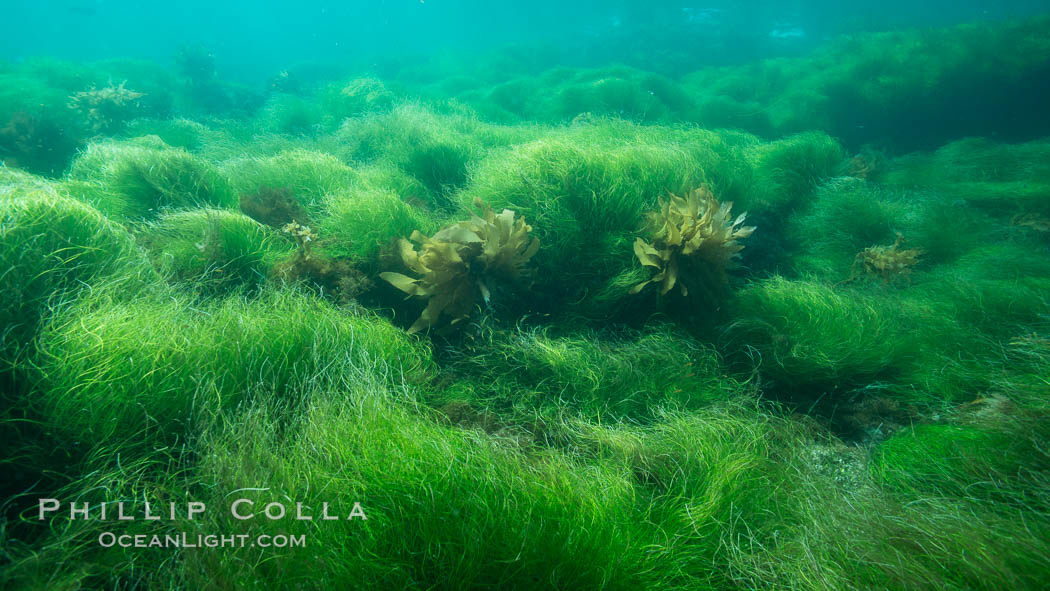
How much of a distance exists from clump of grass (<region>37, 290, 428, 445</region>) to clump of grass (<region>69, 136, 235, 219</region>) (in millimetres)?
2129

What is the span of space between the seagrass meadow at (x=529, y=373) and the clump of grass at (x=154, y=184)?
29 mm

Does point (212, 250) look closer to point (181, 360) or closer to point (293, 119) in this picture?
point (181, 360)

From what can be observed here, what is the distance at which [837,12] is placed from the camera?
98.3ft

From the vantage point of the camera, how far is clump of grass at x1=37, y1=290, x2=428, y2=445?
1.64 metres

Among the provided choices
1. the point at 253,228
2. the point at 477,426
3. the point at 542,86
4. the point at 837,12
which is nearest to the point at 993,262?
the point at 477,426

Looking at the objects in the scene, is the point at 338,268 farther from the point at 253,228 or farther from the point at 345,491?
the point at 345,491

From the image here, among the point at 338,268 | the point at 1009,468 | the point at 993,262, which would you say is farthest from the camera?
the point at 993,262

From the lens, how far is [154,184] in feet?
12.7

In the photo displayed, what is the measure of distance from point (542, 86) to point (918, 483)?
1133cm

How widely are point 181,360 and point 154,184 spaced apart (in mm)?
3071

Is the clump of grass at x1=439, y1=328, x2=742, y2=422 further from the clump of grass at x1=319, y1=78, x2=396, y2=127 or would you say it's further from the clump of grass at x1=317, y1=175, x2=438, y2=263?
the clump of grass at x1=319, y1=78, x2=396, y2=127

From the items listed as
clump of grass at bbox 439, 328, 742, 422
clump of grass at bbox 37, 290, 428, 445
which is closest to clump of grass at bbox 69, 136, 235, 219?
clump of grass at bbox 37, 290, 428, 445

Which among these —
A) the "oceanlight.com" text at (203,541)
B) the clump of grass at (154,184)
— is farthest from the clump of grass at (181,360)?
the clump of grass at (154,184)

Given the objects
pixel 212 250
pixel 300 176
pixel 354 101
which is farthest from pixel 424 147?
pixel 354 101
